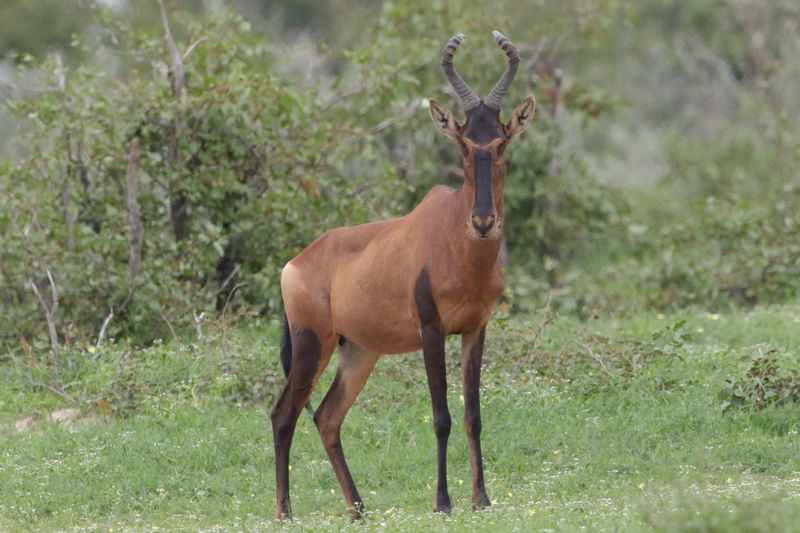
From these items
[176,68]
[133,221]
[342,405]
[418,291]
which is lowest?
[342,405]

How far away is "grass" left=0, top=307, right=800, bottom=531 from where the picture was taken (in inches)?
319

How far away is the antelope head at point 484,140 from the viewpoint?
23.9 ft

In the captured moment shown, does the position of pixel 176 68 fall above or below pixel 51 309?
above

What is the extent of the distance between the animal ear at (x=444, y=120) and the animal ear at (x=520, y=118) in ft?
0.92

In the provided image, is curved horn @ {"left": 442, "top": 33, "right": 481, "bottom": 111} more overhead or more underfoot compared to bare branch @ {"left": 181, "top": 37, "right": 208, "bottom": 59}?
more overhead

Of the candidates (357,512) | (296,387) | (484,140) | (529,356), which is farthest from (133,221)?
(484,140)

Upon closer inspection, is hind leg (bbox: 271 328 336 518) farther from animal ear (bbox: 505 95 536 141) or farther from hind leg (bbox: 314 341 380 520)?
animal ear (bbox: 505 95 536 141)

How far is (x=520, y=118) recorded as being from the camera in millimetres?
7758

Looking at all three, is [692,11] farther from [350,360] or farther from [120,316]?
[350,360]

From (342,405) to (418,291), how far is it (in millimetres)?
1048

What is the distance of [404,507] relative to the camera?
8.17m

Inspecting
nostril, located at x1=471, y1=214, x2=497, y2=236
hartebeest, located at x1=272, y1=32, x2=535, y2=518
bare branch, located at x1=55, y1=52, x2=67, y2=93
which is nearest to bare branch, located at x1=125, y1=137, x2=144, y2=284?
bare branch, located at x1=55, y1=52, x2=67, y2=93

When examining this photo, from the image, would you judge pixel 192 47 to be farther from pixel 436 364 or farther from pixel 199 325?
pixel 436 364

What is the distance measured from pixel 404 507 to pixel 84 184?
225 inches
